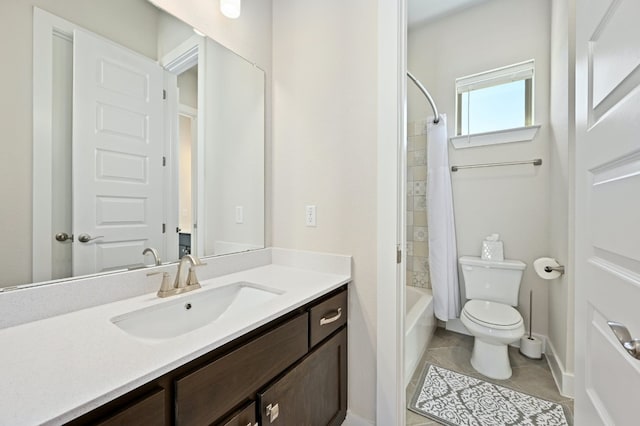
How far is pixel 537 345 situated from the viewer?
6.73ft

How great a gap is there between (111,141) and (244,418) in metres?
1.04

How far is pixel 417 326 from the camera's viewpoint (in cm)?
194

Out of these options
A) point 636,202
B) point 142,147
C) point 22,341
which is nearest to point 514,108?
point 636,202

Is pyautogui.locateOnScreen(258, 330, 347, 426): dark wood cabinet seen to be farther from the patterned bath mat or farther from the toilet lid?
the toilet lid

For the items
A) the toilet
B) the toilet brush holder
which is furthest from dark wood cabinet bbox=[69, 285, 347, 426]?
the toilet brush holder

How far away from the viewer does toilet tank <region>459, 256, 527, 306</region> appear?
6.97 ft

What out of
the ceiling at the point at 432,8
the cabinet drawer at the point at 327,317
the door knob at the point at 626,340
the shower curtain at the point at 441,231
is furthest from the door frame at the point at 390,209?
the ceiling at the point at 432,8

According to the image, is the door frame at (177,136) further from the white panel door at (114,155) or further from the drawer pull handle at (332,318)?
the drawer pull handle at (332,318)

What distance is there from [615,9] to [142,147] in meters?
1.49

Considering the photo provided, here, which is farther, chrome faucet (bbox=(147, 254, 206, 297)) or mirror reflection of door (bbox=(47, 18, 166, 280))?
chrome faucet (bbox=(147, 254, 206, 297))

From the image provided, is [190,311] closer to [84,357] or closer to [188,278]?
[188,278]

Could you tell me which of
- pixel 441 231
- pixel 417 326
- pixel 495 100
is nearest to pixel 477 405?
pixel 417 326

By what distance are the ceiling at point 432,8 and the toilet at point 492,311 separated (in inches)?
88.2

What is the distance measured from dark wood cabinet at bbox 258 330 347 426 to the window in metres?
2.26
